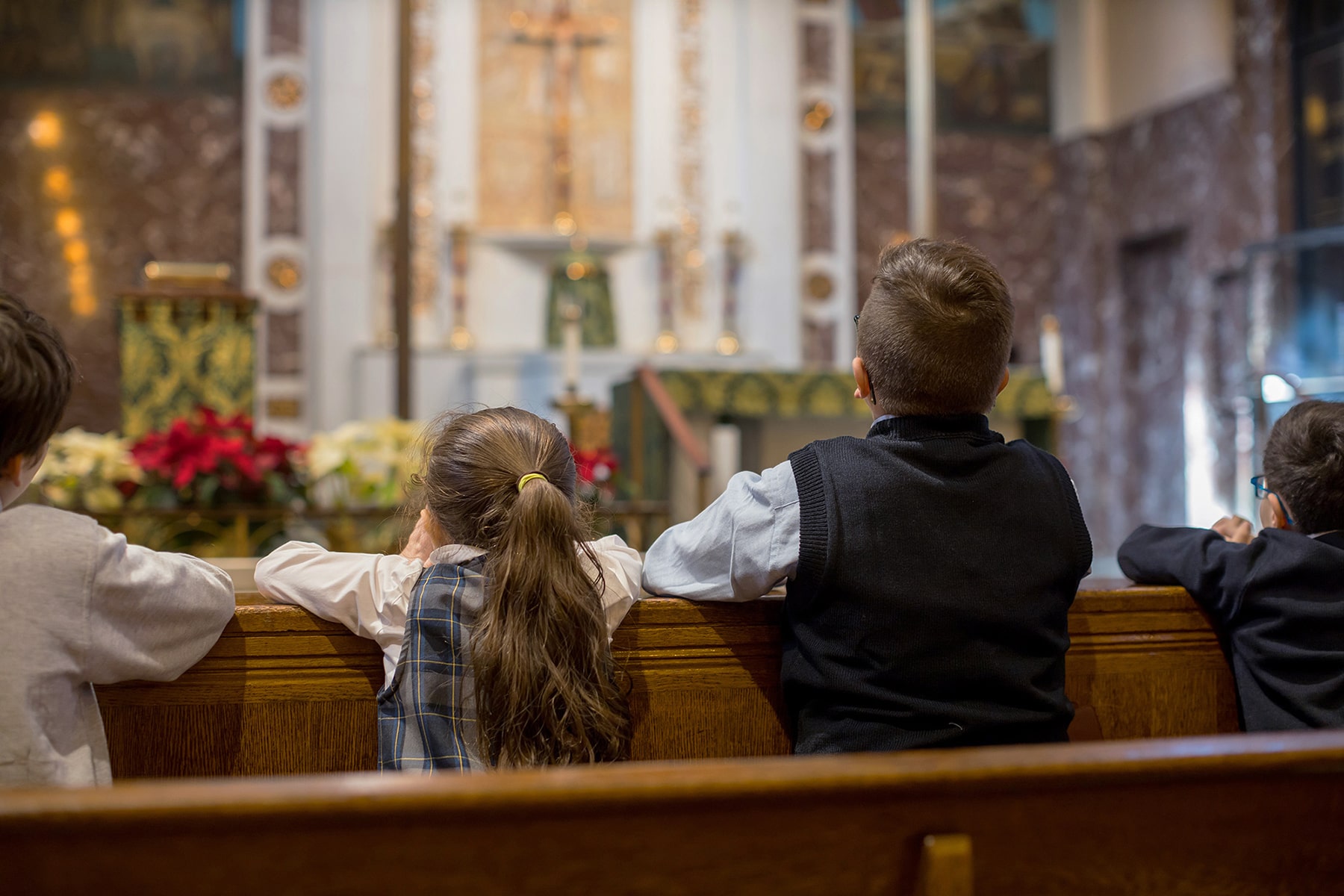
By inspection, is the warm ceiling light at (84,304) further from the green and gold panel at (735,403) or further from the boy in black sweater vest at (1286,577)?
the boy in black sweater vest at (1286,577)

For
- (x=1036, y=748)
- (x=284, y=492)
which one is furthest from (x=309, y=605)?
(x=284, y=492)

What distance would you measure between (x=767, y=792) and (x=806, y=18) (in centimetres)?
1020

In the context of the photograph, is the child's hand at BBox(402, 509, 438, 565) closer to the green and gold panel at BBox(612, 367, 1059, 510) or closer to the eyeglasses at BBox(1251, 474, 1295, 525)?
the eyeglasses at BBox(1251, 474, 1295, 525)

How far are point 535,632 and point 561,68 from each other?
9130mm

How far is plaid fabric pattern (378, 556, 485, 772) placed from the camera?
1.56 metres

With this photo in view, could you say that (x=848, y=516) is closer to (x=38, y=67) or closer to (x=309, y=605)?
(x=309, y=605)

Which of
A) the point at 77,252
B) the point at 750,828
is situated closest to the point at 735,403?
the point at 750,828

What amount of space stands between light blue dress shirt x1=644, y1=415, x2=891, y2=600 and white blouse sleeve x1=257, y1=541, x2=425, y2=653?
34 centimetres

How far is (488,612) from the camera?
1545 millimetres

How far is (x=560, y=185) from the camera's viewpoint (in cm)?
998

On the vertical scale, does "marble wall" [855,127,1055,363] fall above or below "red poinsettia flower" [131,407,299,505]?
above

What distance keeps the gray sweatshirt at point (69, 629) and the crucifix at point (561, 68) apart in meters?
8.67

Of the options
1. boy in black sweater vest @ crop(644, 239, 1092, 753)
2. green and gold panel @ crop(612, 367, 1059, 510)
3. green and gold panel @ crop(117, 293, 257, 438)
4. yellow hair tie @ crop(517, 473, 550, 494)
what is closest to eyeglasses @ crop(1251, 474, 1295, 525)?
boy in black sweater vest @ crop(644, 239, 1092, 753)

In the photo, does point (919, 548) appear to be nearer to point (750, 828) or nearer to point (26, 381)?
point (750, 828)
